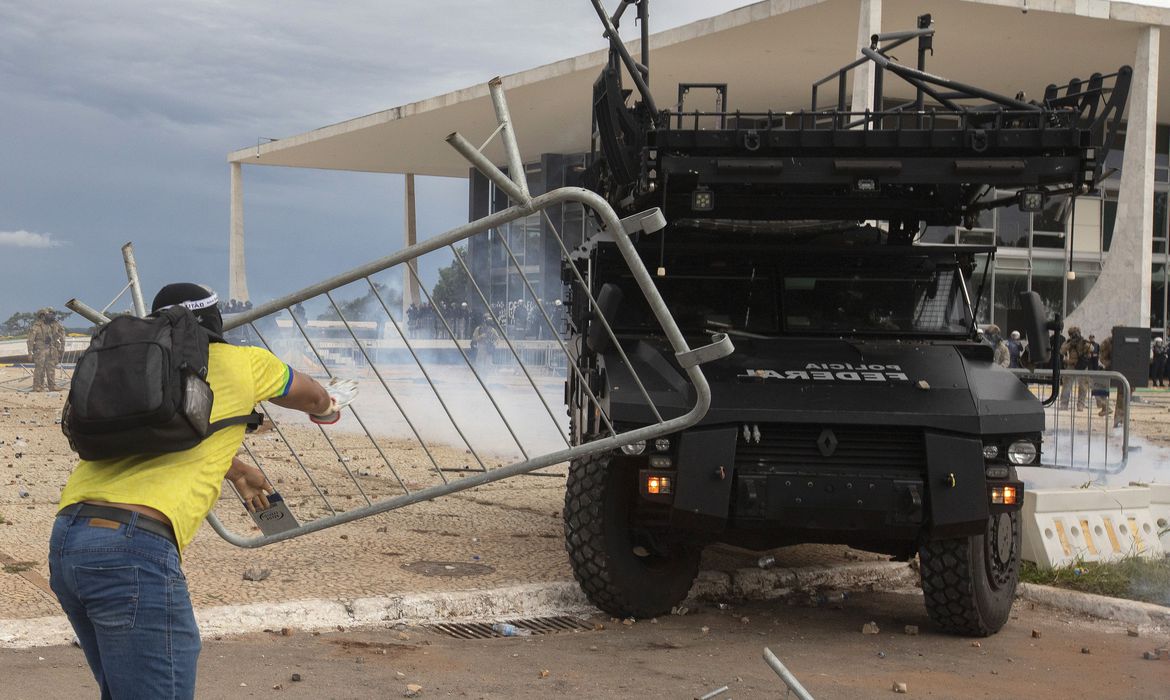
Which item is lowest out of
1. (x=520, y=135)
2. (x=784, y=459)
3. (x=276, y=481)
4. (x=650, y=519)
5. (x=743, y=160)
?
(x=276, y=481)

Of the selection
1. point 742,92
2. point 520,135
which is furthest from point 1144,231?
point 520,135

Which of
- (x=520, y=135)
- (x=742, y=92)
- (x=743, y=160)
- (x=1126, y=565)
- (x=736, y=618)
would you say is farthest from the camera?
(x=520, y=135)

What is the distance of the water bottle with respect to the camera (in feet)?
20.7

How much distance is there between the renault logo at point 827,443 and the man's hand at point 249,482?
2.88 meters

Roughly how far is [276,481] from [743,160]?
244 inches

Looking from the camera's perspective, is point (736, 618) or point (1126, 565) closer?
point (736, 618)

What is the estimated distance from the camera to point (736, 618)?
6.96 meters

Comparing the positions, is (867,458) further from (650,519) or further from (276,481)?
(276,481)

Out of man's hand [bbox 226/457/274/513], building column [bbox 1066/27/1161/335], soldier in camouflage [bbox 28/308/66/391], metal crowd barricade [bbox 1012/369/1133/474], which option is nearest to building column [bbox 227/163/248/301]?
soldier in camouflage [bbox 28/308/66/391]

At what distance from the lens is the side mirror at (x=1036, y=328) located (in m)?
6.62

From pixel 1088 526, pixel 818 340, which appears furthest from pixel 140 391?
pixel 1088 526

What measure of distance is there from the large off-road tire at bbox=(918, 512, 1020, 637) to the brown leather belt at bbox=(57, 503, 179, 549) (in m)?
4.31

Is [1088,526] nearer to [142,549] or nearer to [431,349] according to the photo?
[431,349]

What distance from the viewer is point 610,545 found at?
6422 millimetres
